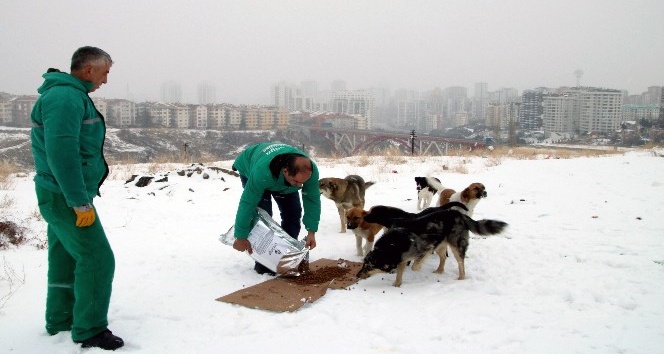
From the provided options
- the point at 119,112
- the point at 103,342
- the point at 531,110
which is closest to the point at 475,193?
the point at 103,342

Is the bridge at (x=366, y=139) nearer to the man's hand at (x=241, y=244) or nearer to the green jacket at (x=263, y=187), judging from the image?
the green jacket at (x=263, y=187)

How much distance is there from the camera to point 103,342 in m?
3.29

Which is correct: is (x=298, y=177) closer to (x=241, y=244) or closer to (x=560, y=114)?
(x=241, y=244)

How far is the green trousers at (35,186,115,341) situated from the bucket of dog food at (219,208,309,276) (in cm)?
164

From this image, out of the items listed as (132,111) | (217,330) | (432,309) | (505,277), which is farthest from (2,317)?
(132,111)

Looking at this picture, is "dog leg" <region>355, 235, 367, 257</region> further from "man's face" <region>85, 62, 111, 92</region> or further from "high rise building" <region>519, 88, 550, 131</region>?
"high rise building" <region>519, 88, 550, 131</region>

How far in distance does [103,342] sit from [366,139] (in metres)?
51.1

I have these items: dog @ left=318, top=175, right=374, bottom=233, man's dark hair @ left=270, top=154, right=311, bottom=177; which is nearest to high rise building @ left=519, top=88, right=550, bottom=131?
dog @ left=318, top=175, right=374, bottom=233

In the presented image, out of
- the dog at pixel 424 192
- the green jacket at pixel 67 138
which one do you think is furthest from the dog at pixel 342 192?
the green jacket at pixel 67 138

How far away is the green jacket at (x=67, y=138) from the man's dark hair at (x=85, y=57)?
0.37 feet

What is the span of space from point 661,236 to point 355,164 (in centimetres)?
957

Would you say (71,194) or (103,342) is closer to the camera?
(71,194)

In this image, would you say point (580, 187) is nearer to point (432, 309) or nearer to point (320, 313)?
point (432, 309)

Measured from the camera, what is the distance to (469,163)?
14.9m
